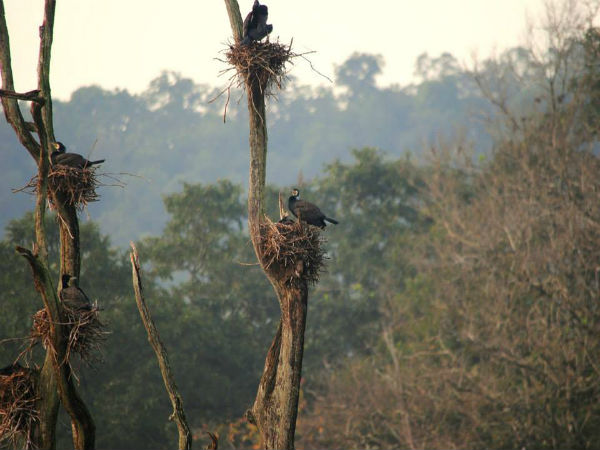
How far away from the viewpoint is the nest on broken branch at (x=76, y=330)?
22.5 ft

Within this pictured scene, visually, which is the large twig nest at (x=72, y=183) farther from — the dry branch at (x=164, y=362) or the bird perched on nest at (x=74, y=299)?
the bird perched on nest at (x=74, y=299)

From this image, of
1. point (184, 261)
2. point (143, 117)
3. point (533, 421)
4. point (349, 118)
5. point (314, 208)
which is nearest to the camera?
Answer: point (314, 208)

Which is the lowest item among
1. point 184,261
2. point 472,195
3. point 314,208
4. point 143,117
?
point 314,208

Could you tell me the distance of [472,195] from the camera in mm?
29109

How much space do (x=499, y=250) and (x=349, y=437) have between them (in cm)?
674

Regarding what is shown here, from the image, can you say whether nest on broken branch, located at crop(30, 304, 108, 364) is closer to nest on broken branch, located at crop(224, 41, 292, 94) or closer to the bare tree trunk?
the bare tree trunk

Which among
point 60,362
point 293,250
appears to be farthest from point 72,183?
point 293,250

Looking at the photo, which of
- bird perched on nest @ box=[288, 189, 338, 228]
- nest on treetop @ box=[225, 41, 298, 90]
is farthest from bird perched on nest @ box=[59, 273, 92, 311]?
nest on treetop @ box=[225, 41, 298, 90]

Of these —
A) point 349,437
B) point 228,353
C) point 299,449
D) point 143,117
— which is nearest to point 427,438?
point 349,437

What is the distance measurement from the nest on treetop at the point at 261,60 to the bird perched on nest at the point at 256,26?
8 cm

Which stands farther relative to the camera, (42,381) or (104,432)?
(104,432)

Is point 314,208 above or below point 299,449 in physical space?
above

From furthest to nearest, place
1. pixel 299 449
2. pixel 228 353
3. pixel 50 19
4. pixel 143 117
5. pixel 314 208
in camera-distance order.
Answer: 1. pixel 143 117
2. pixel 228 353
3. pixel 299 449
4. pixel 314 208
5. pixel 50 19

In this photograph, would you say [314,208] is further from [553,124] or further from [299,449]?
[553,124]
